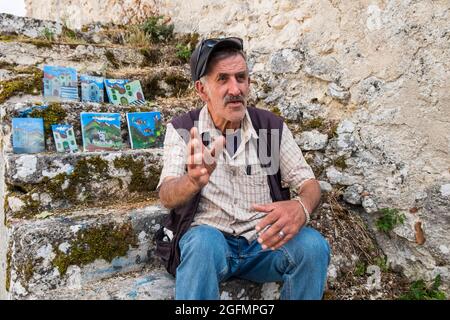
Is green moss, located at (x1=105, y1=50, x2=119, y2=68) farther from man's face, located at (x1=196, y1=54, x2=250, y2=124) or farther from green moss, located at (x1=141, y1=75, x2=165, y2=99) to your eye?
man's face, located at (x1=196, y1=54, x2=250, y2=124)

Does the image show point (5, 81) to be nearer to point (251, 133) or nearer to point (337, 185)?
point (251, 133)

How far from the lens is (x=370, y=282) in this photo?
6.50 feet

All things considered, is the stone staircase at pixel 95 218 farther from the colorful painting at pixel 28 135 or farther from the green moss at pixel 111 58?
the green moss at pixel 111 58

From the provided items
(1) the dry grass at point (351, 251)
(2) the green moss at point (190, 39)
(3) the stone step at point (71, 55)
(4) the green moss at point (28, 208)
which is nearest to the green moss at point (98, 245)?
(4) the green moss at point (28, 208)

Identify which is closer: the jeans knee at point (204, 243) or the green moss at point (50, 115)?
the jeans knee at point (204, 243)

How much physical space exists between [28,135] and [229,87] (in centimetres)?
116

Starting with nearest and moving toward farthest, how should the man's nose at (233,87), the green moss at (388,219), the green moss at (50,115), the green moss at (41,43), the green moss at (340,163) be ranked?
the man's nose at (233,87)
the green moss at (388,219)
the green moss at (50,115)
the green moss at (340,163)
the green moss at (41,43)

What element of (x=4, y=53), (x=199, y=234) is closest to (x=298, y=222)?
(x=199, y=234)

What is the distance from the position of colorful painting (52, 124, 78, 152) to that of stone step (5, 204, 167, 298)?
0.45 m

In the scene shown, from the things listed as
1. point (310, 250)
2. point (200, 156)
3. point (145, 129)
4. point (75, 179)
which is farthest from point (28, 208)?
point (310, 250)

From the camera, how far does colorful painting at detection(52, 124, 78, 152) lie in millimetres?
2123

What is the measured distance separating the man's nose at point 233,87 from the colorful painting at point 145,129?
873 millimetres

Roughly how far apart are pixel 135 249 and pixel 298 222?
81 centimetres

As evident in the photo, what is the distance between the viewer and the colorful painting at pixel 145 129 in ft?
7.72
